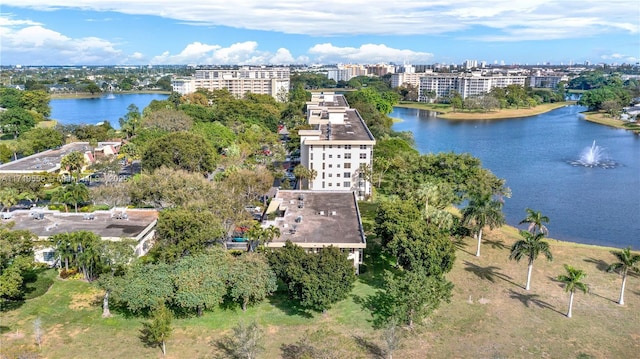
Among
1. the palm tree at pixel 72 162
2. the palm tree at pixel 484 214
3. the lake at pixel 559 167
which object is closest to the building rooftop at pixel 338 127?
the lake at pixel 559 167

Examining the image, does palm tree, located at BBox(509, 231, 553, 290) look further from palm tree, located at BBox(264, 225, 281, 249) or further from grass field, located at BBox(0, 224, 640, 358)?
palm tree, located at BBox(264, 225, 281, 249)

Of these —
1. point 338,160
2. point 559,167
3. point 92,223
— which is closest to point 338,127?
point 338,160

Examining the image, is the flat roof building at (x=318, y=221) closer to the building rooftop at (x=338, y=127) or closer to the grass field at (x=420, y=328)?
the grass field at (x=420, y=328)

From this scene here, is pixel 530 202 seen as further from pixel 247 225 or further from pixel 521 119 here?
pixel 521 119

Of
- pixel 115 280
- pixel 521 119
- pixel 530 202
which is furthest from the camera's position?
pixel 521 119

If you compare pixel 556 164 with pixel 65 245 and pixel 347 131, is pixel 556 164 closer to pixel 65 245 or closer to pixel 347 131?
pixel 347 131

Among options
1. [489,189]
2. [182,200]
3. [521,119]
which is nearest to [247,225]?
[182,200]

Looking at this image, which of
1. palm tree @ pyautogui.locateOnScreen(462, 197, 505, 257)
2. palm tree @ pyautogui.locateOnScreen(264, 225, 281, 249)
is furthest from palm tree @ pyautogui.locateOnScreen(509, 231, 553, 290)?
palm tree @ pyautogui.locateOnScreen(264, 225, 281, 249)
